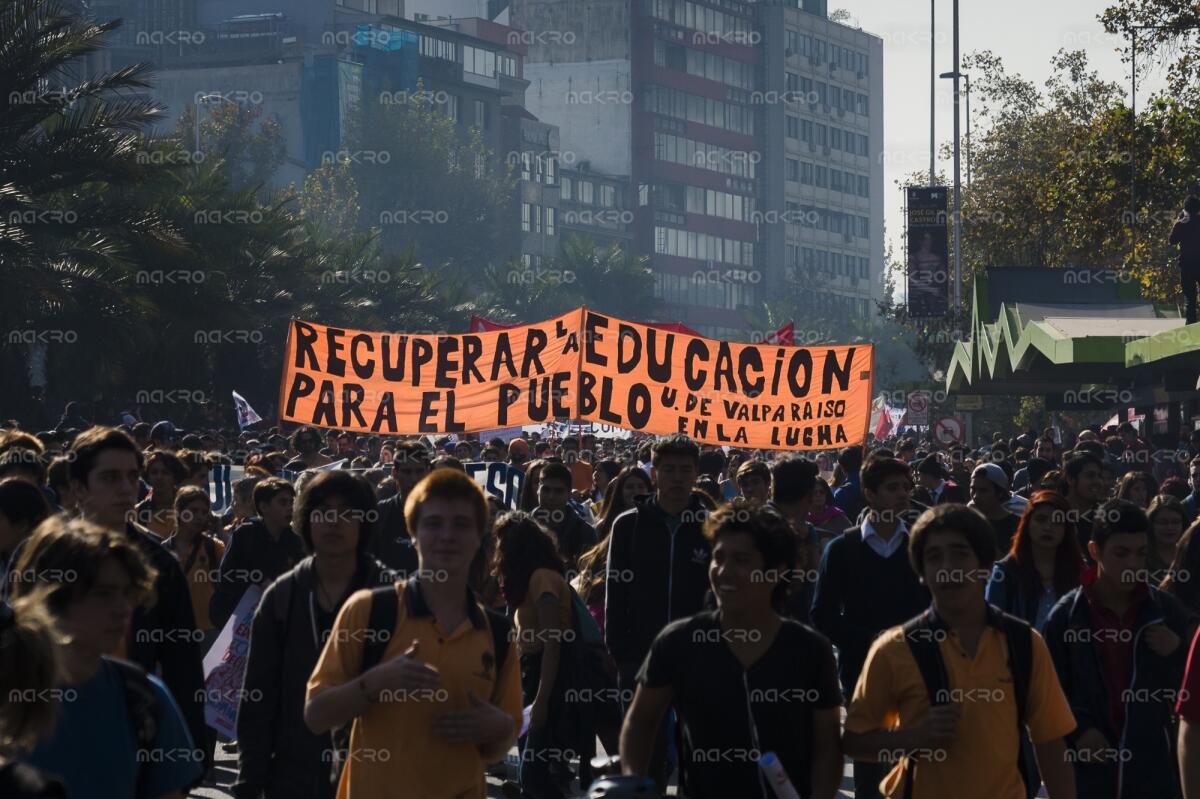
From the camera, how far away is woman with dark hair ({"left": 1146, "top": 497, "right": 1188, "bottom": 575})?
880cm

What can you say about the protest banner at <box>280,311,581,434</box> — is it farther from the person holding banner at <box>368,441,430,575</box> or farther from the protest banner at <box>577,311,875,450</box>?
the person holding banner at <box>368,441,430,575</box>

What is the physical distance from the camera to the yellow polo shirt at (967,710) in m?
4.86

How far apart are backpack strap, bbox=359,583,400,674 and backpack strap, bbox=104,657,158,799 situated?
81 cm

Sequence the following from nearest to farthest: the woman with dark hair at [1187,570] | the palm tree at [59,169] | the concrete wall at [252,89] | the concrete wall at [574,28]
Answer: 1. the woman with dark hair at [1187,570]
2. the palm tree at [59,169]
3. the concrete wall at [252,89]
4. the concrete wall at [574,28]

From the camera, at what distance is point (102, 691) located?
3.87 metres

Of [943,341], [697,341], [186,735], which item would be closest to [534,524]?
[186,735]

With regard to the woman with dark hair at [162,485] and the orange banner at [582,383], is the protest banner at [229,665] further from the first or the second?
the orange banner at [582,383]

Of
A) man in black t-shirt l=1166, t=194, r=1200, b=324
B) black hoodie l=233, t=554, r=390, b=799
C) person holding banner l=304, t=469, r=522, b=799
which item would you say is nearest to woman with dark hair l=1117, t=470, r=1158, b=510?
black hoodie l=233, t=554, r=390, b=799

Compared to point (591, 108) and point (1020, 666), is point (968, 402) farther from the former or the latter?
point (591, 108)

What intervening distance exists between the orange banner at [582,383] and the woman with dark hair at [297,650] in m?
11.0

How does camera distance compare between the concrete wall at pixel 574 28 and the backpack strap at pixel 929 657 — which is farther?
the concrete wall at pixel 574 28

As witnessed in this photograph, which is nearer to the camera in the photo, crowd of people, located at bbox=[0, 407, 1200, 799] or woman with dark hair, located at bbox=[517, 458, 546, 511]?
crowd of people, located at bbox=[0, 407, 1200, 799]

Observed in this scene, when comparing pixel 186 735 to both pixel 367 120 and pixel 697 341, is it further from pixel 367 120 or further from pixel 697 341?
pixel 367 120

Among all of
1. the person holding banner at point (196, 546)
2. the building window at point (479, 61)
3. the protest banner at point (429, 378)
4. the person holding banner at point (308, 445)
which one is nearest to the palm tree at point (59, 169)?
the protest banner at point (429, 378)
